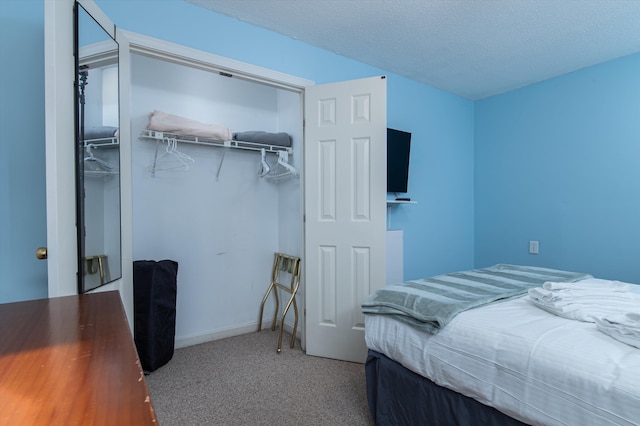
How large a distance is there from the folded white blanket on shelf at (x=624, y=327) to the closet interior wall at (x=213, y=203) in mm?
2076

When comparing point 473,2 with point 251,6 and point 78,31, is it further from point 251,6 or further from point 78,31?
point 78,31

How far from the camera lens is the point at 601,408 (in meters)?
0.89

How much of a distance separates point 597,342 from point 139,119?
124 inches

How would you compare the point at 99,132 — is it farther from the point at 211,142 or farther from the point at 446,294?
the point at 446,294

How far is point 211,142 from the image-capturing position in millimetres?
2830

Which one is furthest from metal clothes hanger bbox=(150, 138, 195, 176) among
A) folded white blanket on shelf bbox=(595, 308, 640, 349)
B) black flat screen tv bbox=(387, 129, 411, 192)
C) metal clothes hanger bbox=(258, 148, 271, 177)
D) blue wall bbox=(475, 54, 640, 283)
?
blue wall bbox=(475, 54, 640, 283)

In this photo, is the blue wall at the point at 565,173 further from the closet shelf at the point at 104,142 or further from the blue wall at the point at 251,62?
the closet shelf at the point at 104,142

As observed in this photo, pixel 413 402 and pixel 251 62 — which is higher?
pixel 251 62

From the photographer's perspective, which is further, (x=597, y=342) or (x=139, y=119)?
(x=139, y=119)

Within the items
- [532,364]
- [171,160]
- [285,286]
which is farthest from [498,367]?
[171,160]

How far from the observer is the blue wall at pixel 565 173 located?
274cm

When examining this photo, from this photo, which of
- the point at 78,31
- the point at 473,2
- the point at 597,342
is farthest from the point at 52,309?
the point at 473,2

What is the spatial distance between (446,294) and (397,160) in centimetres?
182

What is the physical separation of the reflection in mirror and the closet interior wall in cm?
102
